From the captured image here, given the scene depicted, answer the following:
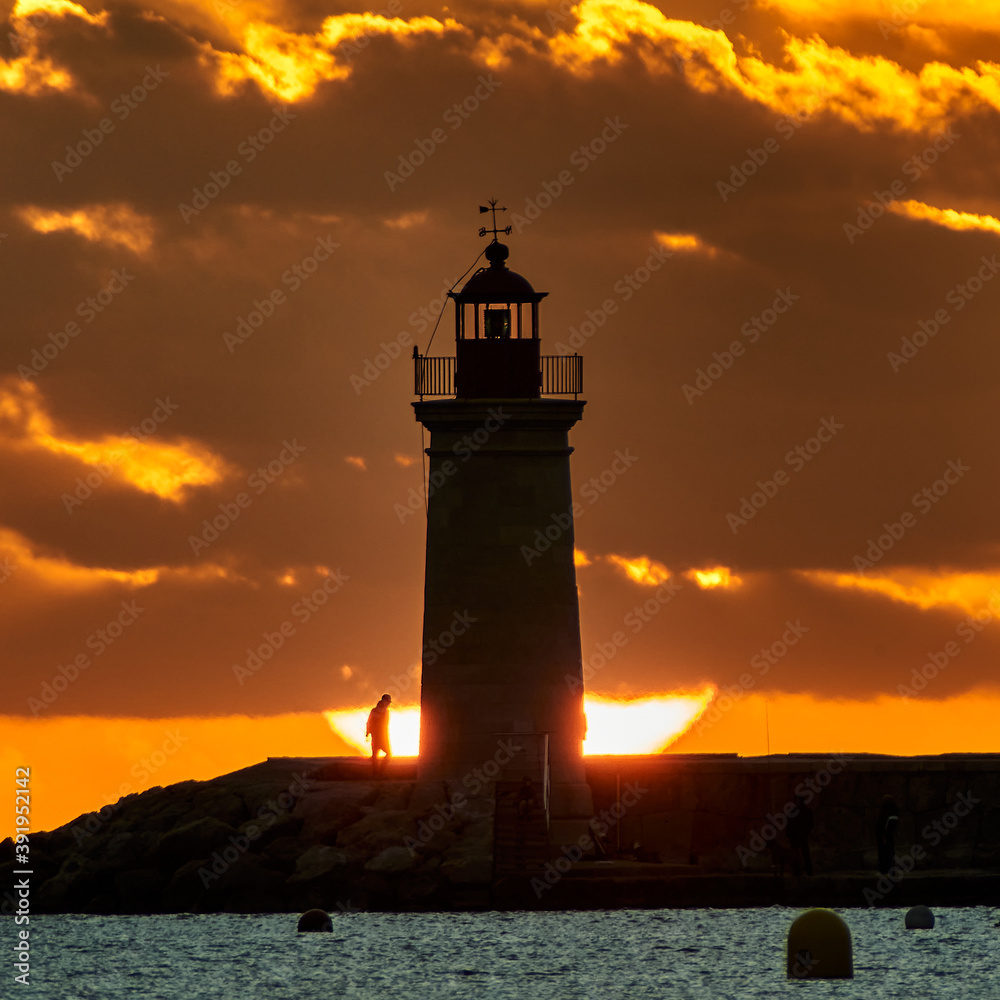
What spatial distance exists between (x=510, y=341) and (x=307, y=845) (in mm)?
9742

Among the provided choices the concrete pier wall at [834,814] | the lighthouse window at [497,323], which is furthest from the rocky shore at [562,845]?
the lighthouse window at [497,323]

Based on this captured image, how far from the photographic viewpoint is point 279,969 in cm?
3747

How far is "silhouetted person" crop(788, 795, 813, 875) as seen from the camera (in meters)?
41.2

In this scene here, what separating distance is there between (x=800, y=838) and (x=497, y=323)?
432 inches

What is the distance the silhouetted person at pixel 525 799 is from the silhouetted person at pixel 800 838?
451 cm

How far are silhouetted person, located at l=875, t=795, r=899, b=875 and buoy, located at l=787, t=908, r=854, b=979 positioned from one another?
6838mm

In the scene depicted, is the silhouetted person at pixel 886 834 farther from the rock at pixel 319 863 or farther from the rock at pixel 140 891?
the rock at pixel 140 891

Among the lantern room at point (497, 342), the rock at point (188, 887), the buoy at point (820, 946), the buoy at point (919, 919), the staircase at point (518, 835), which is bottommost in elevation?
the buoy at point (820, 946)

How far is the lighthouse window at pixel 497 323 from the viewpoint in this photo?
1784 inches

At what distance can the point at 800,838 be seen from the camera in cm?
4128

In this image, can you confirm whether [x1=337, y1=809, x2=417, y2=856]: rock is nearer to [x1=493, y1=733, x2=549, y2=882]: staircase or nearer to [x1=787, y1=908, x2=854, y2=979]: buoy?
[x1=493, y1=733, x2=549, y2=882]: staircase

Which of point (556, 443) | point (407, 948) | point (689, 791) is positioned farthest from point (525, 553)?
point (407, 948)

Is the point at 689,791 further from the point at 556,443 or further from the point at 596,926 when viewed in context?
the point at 556,443

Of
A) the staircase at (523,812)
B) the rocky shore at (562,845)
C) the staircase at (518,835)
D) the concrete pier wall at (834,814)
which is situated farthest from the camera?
the concrete pier wall at (834,814)
